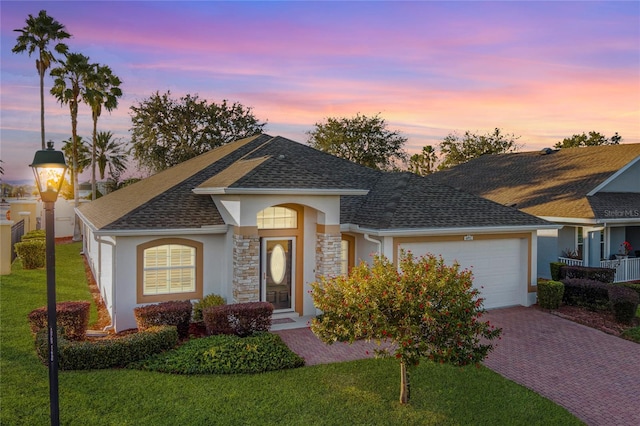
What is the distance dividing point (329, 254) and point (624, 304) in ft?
28.6

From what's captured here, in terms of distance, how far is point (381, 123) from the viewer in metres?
47.8

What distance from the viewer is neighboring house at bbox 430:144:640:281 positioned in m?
19.7

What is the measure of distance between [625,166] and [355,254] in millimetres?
15166

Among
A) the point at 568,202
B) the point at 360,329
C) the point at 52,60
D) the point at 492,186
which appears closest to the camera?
the point at 360,329

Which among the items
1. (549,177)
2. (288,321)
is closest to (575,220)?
(549,177)

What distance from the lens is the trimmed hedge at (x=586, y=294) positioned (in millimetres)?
14789

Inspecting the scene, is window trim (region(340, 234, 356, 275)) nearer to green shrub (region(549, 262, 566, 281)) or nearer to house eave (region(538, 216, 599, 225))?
green shrub (region(549, 262, 566, 281))

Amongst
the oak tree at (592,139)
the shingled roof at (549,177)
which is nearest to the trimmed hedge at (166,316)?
the shingled roof at (549,177)

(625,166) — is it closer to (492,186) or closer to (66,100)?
(492,186)

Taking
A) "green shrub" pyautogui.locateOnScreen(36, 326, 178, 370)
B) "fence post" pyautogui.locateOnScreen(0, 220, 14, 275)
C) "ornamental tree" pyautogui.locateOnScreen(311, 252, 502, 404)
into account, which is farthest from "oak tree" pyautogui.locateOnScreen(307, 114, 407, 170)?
"ornamental tree" pyautogui.locateOnScreen(311, 252, 502, 404)

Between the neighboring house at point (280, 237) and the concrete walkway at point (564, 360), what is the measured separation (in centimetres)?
183

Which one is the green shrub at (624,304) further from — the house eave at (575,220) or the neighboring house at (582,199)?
the neighboring house at (582,199)

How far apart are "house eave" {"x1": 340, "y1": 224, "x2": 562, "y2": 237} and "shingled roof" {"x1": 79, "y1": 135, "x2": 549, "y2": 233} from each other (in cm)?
13

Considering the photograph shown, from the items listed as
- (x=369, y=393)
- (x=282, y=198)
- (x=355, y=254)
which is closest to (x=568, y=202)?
(x=355, y=254)
